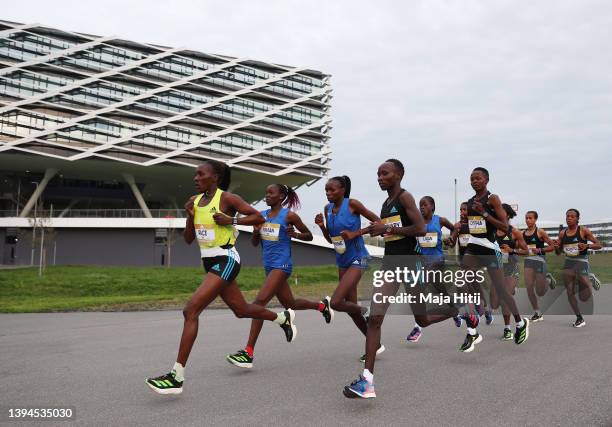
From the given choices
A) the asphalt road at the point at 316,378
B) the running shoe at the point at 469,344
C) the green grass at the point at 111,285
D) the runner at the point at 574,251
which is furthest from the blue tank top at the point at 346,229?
the green grass at the point at 111,285

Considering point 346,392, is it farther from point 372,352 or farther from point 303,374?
point 303,374

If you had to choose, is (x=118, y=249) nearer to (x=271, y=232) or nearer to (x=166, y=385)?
(x=271, y=232)

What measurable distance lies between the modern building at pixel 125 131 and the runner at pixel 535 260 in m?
39.3

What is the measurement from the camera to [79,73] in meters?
49.9

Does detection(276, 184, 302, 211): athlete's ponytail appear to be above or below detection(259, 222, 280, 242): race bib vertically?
above

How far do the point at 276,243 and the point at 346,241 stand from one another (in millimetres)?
912

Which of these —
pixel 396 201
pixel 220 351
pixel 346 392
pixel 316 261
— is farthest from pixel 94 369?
pixel 316 261

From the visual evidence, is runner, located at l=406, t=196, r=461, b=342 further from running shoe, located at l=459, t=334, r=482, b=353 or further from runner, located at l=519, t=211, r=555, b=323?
runner, located at l=519, t=211, r=555, b=323

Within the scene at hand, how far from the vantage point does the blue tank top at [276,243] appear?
20.6 feet

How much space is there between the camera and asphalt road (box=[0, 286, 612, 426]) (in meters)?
3.94

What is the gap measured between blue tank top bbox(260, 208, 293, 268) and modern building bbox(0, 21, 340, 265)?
39.5 metres

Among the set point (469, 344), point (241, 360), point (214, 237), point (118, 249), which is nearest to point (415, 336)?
point (469, 344)

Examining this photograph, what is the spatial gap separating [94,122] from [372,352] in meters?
50.4

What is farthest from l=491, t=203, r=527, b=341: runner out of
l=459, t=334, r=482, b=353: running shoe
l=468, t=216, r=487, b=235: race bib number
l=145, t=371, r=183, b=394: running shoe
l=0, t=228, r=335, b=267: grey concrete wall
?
l=0, t=228, r=335, b=267: grey concrete wall
